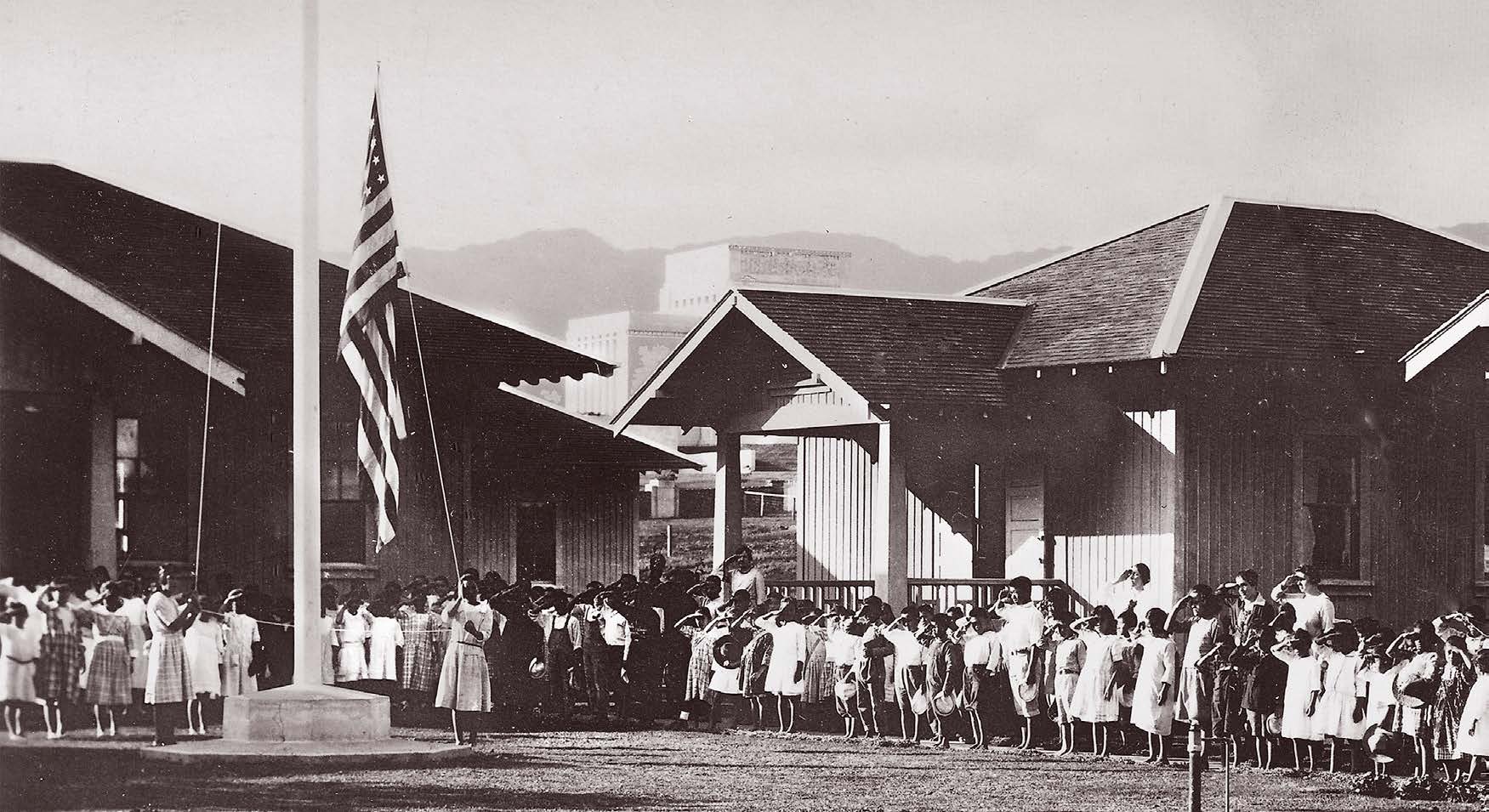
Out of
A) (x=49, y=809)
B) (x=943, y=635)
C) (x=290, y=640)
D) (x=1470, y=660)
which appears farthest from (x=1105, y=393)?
(x=49, y=809)

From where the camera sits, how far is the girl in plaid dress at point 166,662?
14.5m

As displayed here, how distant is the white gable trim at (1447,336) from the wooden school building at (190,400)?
880 cm

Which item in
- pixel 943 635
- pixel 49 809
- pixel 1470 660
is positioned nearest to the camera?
pixel 49 809

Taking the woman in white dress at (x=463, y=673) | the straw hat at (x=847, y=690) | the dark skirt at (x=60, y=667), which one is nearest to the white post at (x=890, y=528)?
the straw hat at (x=847, y=690)

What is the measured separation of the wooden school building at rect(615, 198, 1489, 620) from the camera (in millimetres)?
19250

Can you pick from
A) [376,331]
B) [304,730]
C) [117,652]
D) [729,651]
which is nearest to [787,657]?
[729,651]

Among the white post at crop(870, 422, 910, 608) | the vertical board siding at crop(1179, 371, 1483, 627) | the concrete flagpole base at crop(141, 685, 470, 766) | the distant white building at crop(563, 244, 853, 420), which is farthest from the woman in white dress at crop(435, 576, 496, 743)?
the distant white building at crop(563, 244, 853, 420)

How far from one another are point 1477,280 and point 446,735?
1289 cm

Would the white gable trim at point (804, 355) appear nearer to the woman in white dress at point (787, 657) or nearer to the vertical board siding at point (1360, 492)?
the woman in white dress at point (787, 657)

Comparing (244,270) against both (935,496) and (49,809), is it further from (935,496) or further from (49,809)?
(49,809)

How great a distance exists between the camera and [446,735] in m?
16.9

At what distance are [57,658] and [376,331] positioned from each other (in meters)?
3.38

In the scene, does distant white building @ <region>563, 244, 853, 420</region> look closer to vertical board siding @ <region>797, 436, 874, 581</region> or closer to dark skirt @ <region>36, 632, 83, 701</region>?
vertical board siding @ <region>797, 436, 874, 581</region>

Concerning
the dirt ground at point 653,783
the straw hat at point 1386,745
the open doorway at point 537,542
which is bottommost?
the dirt ground at point 653,783
